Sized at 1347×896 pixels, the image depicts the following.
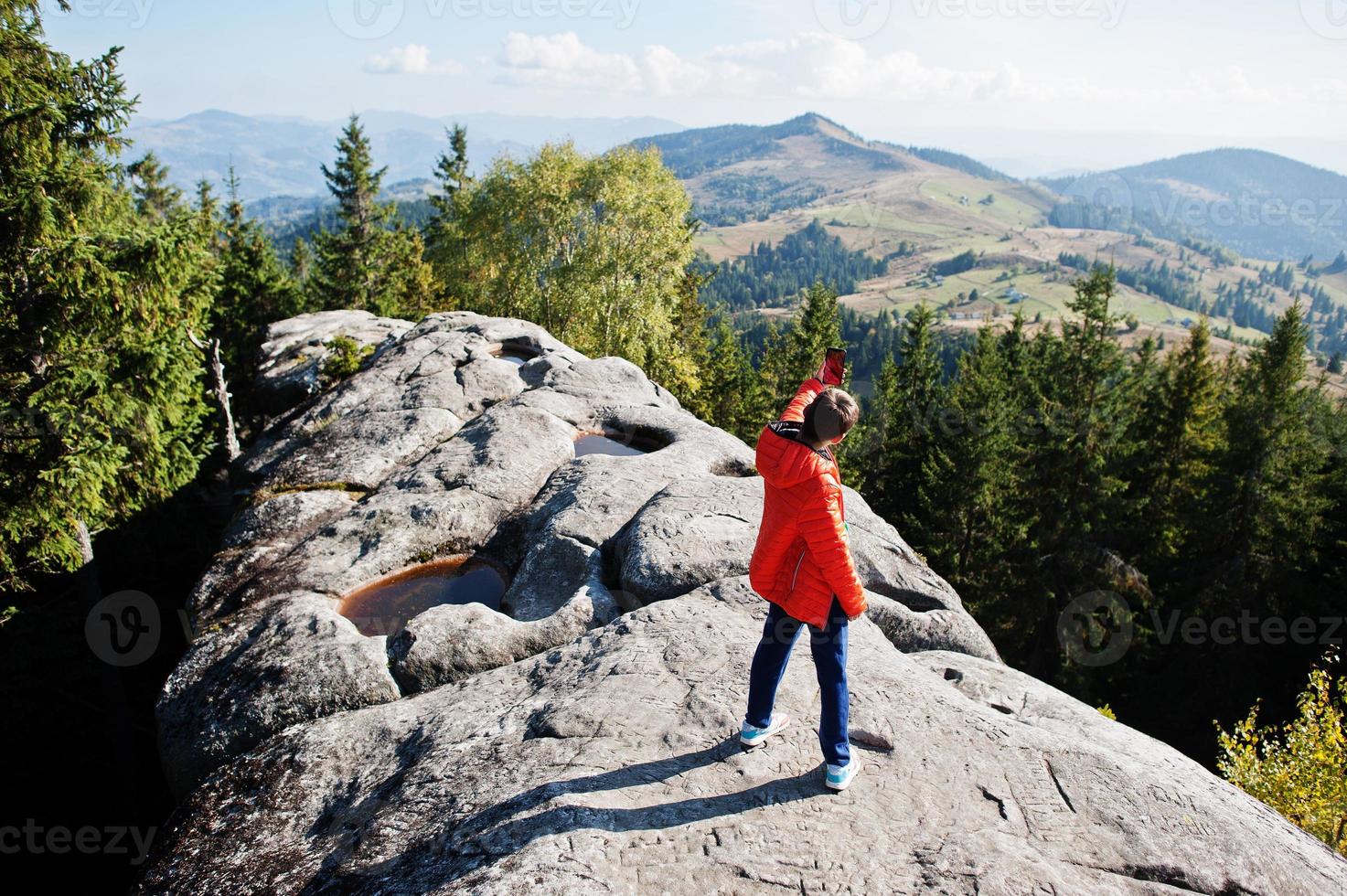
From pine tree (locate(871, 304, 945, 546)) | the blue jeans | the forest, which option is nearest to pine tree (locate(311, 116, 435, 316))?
the forest

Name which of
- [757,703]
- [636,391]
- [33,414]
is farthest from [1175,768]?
[33,414]

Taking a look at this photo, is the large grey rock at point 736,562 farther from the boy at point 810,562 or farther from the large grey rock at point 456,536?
the boy at point 810,562

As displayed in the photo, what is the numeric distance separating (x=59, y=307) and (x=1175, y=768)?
23.1 meters

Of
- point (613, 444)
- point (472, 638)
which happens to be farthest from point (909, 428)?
point (472, 638)

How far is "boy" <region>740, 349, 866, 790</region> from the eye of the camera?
734 centimetres

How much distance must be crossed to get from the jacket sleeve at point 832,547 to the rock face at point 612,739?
228 centimetres

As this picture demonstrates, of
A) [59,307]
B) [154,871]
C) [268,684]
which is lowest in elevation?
[154,871]

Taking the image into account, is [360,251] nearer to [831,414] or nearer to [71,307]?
[71,307]

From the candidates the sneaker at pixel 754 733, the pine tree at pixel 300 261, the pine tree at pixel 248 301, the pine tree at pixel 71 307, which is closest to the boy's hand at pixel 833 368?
the sneaker at pixel 754 733

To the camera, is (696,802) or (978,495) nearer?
(696,802)

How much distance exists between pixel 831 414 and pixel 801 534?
1.38 metres

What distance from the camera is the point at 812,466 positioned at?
7324mm

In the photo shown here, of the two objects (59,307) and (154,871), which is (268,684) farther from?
(59,307)

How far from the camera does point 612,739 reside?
853cm
